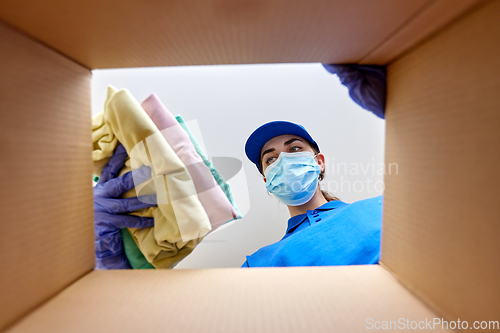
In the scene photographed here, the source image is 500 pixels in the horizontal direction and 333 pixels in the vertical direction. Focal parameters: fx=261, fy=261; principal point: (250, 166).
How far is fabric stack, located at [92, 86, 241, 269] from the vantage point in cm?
53

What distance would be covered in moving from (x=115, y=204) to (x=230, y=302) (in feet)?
1.28

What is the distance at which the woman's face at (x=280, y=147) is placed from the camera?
2.75ft

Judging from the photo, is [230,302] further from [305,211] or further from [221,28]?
[305,211]

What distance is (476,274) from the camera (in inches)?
8.8

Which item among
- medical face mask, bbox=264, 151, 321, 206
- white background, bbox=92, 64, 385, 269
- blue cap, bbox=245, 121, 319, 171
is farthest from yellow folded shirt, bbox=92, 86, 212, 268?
medical face mask, bbox=264, 151, 321, 206

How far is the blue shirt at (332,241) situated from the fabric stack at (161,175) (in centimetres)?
19

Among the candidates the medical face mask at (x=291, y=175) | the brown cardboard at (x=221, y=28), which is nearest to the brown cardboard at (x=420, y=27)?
the brown cardboard at (x=221, y=28)

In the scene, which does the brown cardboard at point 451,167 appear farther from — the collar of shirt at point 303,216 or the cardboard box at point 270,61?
the collar of shirt at point 303,216

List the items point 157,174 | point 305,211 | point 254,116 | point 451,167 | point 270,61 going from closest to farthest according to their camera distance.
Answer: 1. point 451,167
2. point 270,61
3. point 157,174
4. point 254,116
5. point 305,211

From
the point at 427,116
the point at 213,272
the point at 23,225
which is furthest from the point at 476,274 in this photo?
the point at 23,225

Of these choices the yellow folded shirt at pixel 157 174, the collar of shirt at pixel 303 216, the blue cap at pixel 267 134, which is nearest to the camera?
the yellow folded shirt at pixel 157 174

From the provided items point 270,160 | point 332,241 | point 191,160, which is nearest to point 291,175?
point 270,160

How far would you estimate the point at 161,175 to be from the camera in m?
0.53

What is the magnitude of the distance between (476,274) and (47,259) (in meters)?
0.44
